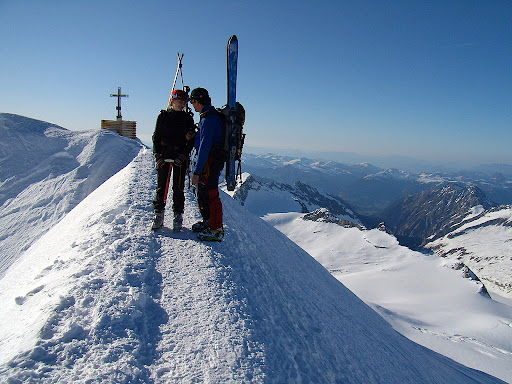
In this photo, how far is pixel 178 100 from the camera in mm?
6621

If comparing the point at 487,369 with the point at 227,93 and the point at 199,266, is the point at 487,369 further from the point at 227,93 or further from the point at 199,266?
the point at 227,93

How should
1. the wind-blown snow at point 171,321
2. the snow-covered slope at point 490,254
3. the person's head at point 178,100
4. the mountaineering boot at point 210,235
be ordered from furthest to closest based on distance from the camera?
the snow-covered slope at point 490,254 → the person's head at point 178,100 → the mountaineering boot at point 210,235 → the wind-blown snow at point 171,321

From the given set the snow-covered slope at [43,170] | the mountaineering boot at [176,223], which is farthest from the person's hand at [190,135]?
the snow-covered slope at [43,170]

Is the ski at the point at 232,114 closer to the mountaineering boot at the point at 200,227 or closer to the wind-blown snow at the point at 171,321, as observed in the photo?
the mountaineering boot at the point at 200,227

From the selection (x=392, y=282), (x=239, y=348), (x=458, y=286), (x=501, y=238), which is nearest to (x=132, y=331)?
(x=239, y=348)

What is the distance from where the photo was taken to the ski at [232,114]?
6516 millimetres

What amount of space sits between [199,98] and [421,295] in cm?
4972

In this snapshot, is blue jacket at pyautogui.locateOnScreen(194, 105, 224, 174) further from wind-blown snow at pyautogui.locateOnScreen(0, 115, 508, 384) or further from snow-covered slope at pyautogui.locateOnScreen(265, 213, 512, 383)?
snow-covered slope at pyautogui.locateOnScreen(265, 213, 512, 383)

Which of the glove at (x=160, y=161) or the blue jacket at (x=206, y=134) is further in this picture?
the glove at (x=160, y=161)

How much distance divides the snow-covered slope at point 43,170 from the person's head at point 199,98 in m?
9.33

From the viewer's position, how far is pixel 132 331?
3.36 metres

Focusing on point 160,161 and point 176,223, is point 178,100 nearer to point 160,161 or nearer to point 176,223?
point 160,161

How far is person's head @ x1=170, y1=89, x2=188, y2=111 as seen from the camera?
21.7 ft

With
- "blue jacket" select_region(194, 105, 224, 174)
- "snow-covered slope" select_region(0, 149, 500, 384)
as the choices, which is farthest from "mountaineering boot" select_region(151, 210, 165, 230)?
"blue jacket" select_region(194, 105, 224, 174)
